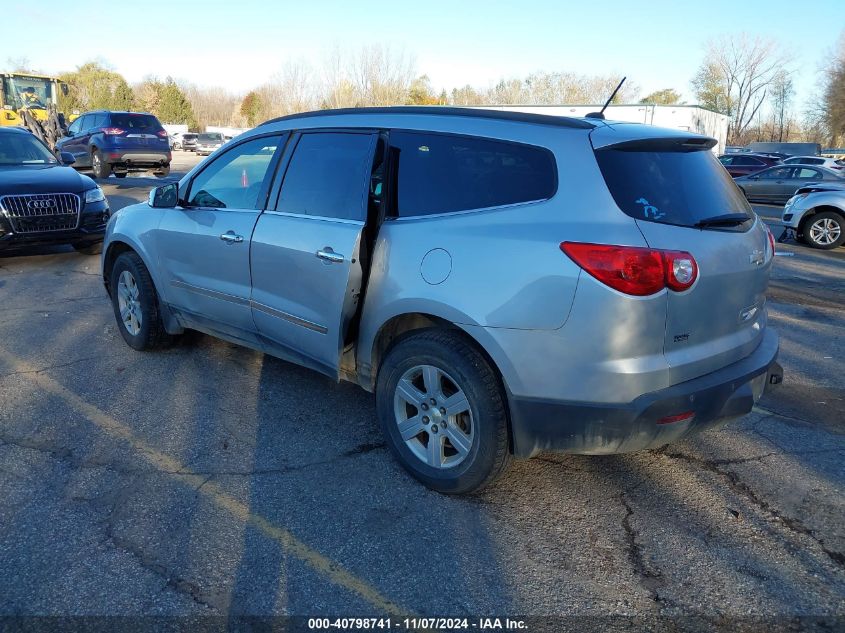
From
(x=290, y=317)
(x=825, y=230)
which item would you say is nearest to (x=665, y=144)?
(x=290, y=317)

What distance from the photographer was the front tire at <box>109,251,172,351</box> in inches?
207

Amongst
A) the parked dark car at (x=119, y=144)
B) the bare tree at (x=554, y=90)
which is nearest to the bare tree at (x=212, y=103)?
the bare tree at (x=554, y=90)

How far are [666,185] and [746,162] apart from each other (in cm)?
2643

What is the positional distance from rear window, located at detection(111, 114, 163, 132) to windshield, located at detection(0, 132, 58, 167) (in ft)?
34.8

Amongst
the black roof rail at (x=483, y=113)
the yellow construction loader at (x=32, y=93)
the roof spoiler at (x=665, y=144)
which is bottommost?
the roof spoiler at (x=665, y=144)

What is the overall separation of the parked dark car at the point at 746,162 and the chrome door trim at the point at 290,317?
1002 inches

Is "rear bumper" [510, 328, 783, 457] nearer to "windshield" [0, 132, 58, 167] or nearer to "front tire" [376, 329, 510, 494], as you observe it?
"front tire" [376, 329, 510, 494]

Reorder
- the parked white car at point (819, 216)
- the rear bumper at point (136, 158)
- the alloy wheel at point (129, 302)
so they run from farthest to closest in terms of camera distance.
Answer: the rear bumper at point (136, 158), the parked white car at point (819, 216), the alloy wheel at point (129, 302)

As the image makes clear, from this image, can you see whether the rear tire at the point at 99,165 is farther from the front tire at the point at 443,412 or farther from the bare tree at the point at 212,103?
the bare tree at the point at 212,103

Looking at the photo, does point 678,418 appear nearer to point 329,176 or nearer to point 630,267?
point 630,267

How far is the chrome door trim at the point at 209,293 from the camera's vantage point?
14.5ft

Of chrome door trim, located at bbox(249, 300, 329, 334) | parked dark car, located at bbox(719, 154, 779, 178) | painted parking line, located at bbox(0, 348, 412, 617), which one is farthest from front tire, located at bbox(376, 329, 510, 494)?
parked dark car, located at bbox(719, 154, 779, 178)

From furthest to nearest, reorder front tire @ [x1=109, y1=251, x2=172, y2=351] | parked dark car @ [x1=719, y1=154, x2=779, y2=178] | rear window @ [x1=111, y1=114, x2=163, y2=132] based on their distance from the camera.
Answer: parked dark car @ [x1=719, y1=154, x2=779, y2=178] < rear window @ [x1=111, y1=114, x2=163, y2=132] < front tire @ [x1=109, y1=251, x2=172, y2=351]

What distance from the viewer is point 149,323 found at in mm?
5285
